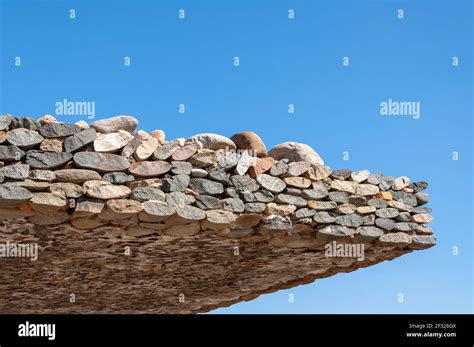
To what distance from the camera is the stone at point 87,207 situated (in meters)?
7.34

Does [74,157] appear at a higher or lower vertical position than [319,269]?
higher

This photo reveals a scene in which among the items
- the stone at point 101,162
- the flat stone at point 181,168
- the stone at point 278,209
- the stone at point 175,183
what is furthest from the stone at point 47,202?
the stone at point 278,209

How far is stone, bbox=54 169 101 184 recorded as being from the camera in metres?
7.34

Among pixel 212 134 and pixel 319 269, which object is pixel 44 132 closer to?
pixel 212 134

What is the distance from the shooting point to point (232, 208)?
809cm

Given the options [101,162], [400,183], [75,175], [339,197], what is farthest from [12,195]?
[400,183]

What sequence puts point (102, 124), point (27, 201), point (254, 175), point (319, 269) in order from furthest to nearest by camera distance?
point (319, 269) < point (254, 175) < point (102, 124) < point (27, 201)

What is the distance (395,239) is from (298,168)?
5.51 ft

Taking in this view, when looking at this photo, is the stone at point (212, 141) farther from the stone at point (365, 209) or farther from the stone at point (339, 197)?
the stone at point (365, 209)

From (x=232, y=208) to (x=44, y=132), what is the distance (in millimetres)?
2262

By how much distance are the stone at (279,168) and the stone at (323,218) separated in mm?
675

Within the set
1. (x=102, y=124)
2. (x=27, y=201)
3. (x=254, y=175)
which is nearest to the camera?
(x=27, y=201)
